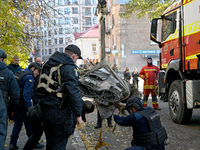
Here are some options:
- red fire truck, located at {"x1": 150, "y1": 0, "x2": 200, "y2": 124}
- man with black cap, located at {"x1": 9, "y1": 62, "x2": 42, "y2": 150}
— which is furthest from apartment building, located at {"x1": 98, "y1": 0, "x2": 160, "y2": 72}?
man with black cap, located at {"x1": 9, "y1": 62, "x2": 42, "y2": 150}

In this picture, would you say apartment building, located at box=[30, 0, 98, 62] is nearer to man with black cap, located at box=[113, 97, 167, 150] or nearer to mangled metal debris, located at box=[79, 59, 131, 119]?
mangled metal debris, located at box=[79, 59, 131, 119]

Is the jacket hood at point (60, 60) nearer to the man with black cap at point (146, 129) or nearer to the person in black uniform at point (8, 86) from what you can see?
the man with black cap at point (146, 129)

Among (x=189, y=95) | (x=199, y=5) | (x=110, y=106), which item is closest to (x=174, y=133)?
(x=189, y=95)

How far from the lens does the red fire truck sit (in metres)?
7.15

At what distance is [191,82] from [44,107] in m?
4.49

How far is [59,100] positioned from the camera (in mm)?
4023

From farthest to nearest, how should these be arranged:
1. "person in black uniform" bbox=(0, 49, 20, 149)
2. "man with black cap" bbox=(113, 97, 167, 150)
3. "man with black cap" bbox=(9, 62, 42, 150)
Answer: "man with black cap" bbox=(9, 62, 42, 150)
"person in black uniform" bbox=(0, 49, 20, 149)
"man with black cap" bbox=(113, 97, 167, 150)

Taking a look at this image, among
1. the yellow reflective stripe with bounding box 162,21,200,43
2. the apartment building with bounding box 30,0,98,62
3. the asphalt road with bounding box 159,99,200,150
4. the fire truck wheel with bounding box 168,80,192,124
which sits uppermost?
the apartment building with bounding box 30,0,98,62

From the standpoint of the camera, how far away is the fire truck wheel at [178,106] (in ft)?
25.8

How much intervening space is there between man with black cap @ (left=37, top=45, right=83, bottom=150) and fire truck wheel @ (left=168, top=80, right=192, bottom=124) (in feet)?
14.8

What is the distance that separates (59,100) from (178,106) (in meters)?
4.99

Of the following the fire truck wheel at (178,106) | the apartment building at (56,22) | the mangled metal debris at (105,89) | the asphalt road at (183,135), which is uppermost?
the apartment building at (56,22)

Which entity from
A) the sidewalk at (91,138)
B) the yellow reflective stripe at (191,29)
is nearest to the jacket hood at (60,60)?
the sidewalk at (91,138)

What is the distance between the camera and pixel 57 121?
3.97 m
